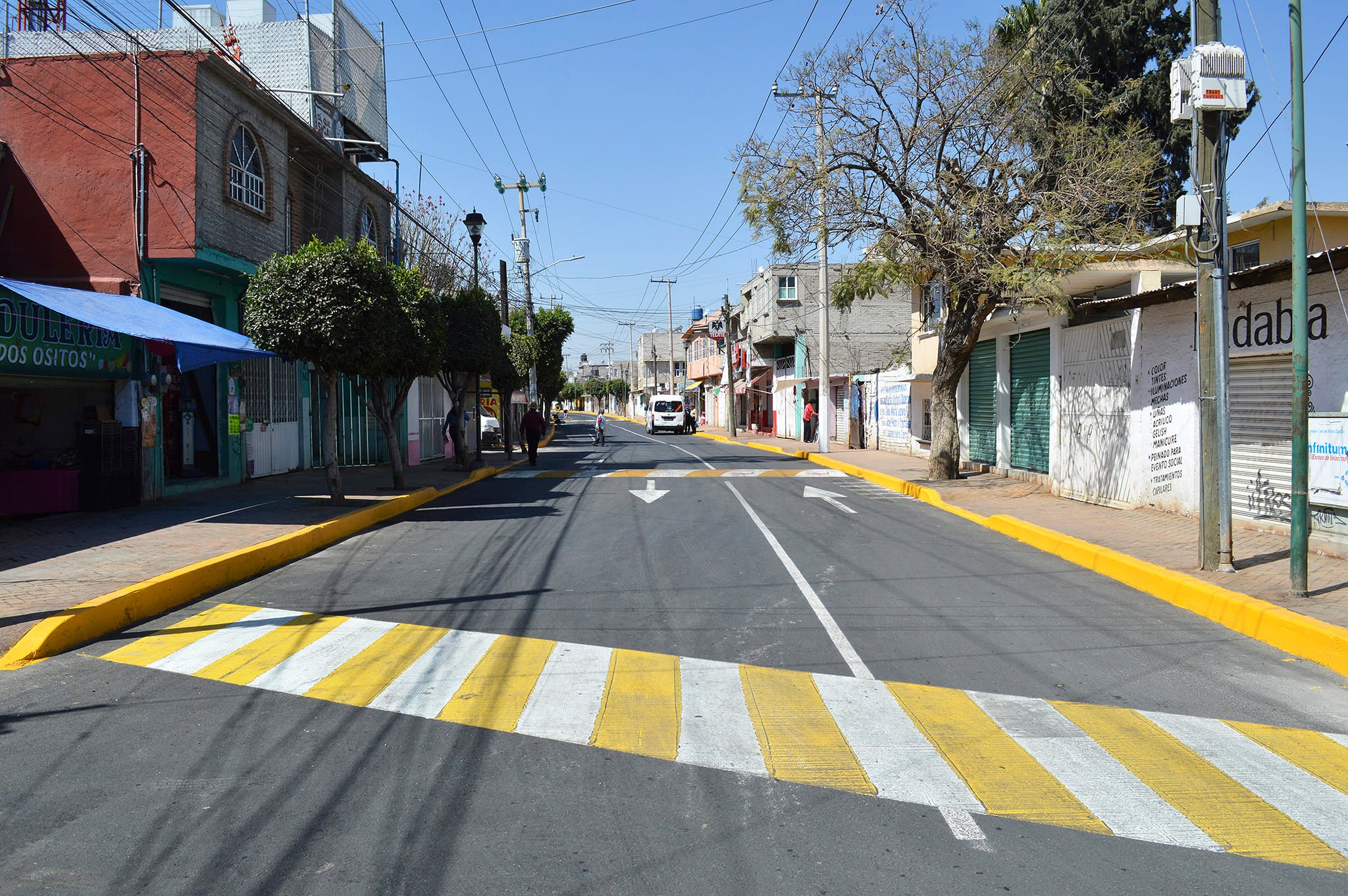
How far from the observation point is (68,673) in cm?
645

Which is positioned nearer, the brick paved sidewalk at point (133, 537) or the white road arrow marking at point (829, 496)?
the brick paved sidewalk at point (133, 537)

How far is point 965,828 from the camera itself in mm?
4051

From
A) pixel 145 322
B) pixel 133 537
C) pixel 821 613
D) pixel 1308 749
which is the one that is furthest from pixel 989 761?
pixel 145 322

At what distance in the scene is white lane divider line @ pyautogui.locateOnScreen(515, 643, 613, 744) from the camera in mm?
5281

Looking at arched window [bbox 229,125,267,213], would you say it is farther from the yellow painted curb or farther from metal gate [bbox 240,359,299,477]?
the yellow painted curb

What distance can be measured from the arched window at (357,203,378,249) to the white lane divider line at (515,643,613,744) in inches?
829

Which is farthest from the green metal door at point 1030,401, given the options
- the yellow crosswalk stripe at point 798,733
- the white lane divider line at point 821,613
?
the yellow crosswalk stripe at point 798,733

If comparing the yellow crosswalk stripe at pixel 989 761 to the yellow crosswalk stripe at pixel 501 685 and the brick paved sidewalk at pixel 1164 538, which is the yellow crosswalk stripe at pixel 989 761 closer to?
the yellow crosswalk stripe at pixel 501 685

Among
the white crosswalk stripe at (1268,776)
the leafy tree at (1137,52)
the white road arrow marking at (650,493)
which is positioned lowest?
the white crosswalk stripe at (1268,776)

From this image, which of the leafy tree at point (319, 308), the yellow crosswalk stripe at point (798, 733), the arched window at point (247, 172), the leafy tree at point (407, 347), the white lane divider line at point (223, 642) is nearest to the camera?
the yellow crosswalk stripe at point (798, 733)

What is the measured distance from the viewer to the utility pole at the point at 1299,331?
775 cm

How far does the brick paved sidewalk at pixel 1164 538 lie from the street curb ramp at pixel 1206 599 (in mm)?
205

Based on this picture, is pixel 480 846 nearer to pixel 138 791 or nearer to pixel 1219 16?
pixel 138 791

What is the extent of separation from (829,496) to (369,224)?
53.0 feet
